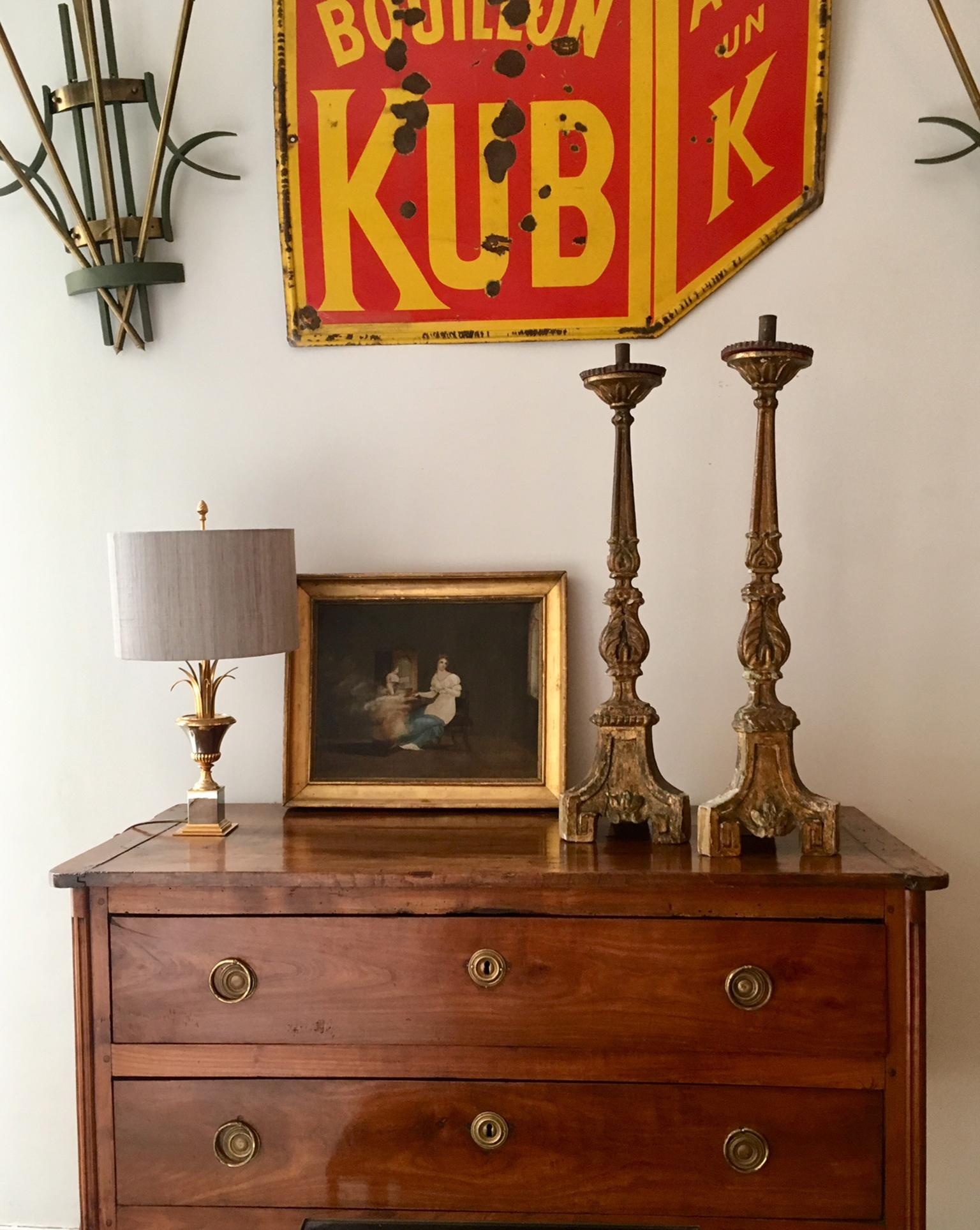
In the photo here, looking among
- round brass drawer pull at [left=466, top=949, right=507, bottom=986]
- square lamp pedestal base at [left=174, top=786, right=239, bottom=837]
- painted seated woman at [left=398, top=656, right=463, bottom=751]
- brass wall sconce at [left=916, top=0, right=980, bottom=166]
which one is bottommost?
round brass drawer pull at [left=466, top=949, right=507, bottom=986]

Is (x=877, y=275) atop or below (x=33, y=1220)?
atop

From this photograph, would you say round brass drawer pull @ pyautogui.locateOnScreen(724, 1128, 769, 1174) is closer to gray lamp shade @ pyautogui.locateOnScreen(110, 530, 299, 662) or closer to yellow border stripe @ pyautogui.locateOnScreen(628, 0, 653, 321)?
gray lamp shade @ pyautogui.locateOnScreen(110, 530, 299, 662)

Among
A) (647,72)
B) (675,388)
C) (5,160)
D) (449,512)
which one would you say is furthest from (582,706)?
(5,160)

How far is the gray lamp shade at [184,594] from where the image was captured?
1.60 meters

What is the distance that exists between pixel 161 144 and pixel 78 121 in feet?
0.65

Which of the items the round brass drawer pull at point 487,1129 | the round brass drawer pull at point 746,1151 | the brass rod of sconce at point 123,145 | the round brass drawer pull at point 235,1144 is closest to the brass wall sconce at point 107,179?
the brass rod of sconce at point 123,145

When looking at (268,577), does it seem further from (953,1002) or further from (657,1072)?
(953,1002)

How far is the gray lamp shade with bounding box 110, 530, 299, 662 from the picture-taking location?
160 centimetres

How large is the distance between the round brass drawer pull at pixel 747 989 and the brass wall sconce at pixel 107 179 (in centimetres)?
155

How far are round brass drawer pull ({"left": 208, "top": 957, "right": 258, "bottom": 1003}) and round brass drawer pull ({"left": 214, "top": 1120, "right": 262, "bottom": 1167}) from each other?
18 centimetres

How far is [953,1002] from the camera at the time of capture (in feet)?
6.25

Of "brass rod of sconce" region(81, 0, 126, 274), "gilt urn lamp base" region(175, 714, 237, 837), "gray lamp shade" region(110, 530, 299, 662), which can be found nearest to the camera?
"gray lamp shade" region(110, 530, 299, 662)

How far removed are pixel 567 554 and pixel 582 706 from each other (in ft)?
0.96

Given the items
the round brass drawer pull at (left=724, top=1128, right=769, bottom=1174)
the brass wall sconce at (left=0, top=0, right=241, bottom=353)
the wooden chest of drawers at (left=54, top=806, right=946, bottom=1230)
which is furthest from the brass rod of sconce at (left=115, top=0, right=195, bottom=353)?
the round brass drawer pull at (left=724, top=1128, right=769, bottom=1174)
